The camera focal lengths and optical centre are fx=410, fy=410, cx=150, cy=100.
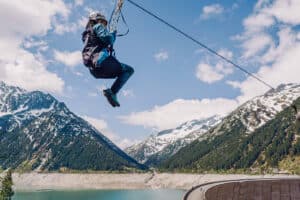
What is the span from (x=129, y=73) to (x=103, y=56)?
0.90 m

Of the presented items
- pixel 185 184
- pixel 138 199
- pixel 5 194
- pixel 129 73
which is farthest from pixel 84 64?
pixel 185 184

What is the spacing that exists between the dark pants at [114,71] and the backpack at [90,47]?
0.64 ft

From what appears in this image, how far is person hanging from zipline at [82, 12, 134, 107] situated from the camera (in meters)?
8.80

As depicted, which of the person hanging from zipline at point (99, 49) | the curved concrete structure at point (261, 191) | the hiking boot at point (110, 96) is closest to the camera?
the person hanging from zipline at point (99, 49)

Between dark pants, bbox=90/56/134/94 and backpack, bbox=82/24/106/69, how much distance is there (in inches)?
7.7

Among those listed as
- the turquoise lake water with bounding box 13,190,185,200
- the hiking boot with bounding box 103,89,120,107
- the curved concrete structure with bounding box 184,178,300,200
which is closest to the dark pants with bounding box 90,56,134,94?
the hiking boot with bounding box 103,89,120,107

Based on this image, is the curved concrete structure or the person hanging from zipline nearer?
the person hanging from zipline

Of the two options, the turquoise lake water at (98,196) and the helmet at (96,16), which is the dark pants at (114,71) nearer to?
the helmet at (96,16)

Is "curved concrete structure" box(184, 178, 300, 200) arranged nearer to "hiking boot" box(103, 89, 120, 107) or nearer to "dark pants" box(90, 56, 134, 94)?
"hiking boot" box(103, 89, 120, 107)

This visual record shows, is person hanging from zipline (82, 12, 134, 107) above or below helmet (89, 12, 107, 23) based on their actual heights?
below

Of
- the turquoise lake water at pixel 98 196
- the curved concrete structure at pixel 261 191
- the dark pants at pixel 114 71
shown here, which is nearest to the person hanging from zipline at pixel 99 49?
the dark pants at pixel 114 71

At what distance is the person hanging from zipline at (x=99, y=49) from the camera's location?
880 cm

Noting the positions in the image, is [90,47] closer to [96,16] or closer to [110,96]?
[96,16]

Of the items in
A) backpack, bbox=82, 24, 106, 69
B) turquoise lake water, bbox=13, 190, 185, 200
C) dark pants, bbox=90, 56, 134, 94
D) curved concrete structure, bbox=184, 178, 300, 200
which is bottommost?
curved concrete structure, bbox=184, 178, 300, 200
